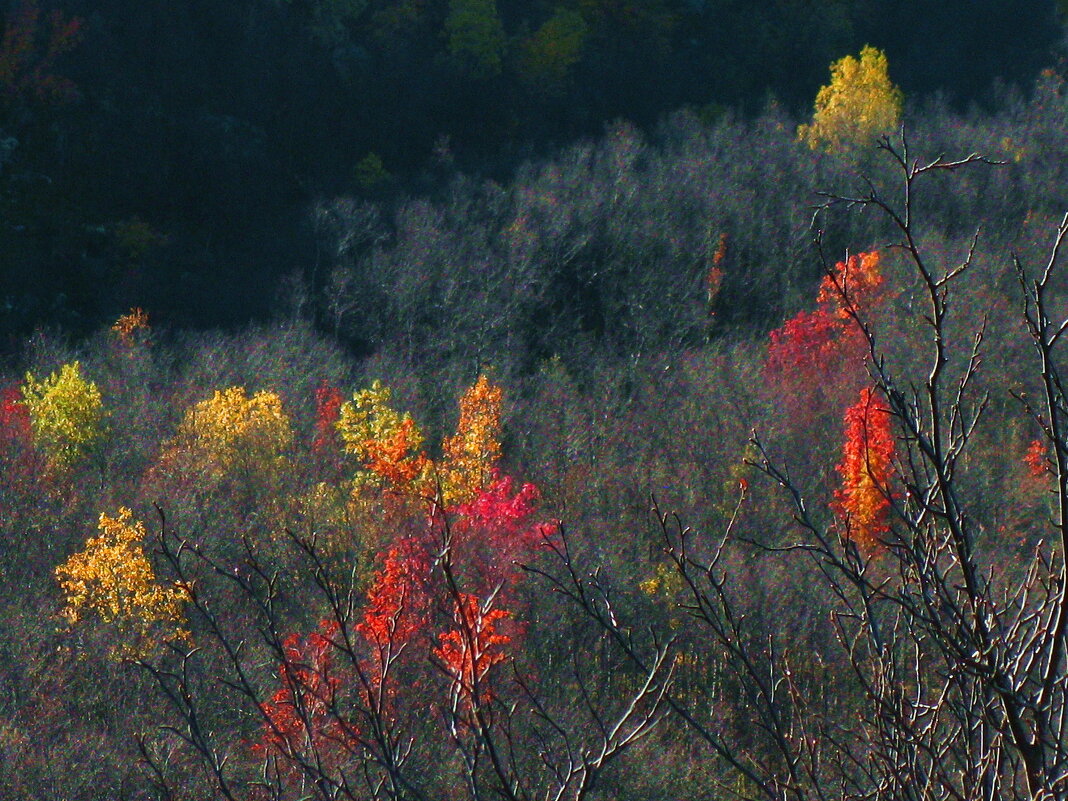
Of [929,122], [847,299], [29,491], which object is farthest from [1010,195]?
[847,299]

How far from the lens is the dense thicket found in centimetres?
5241

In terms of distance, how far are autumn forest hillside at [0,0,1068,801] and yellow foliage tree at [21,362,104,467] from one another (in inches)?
7.8

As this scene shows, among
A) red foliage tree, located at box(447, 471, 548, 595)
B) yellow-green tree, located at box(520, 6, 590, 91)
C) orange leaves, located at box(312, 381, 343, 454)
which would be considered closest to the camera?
red foliage tree, located at box(447, 471, 548, 595)

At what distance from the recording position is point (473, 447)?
34.6m

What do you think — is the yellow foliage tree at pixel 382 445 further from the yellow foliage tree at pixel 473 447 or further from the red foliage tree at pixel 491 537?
the red foliage tree at pixel 491 537

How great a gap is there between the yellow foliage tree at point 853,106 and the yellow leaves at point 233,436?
119 ft

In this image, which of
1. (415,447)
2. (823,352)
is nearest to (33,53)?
(415,447)

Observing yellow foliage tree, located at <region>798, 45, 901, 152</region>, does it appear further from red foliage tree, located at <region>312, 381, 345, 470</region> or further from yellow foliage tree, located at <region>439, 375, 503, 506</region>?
red foliage tree, located at <region>312, 381, 345, 470</region>

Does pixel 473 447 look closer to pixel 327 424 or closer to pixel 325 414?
pixel 327 424

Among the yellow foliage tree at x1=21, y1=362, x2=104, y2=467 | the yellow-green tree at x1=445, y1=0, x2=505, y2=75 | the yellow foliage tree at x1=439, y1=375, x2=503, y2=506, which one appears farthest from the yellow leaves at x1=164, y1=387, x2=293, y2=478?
the yellow-green tree at x1=445, y1=0, x2=505, y2=75

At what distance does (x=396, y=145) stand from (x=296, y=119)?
5147 mm

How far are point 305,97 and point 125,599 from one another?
39926 millimetres

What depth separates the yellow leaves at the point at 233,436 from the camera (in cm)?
3453

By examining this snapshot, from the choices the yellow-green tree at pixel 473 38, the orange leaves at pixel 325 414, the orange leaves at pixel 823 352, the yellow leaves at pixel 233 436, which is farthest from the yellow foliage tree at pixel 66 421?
the yellow-green tree at pixel 473 38
